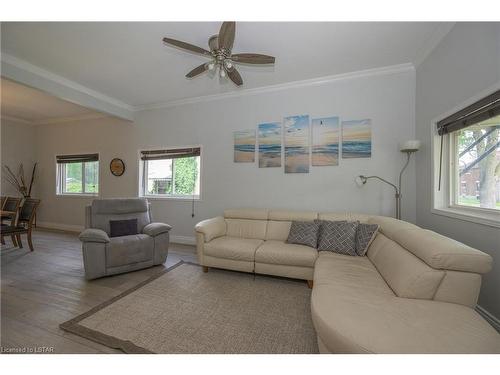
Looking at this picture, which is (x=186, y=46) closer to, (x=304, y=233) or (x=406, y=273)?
(x=304, y=233)

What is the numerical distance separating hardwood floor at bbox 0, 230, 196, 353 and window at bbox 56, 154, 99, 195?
5.63 feet

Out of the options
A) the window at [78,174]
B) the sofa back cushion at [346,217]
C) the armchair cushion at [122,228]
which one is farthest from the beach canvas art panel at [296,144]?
the window at [78,174]

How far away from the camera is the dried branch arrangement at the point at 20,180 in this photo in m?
4.85

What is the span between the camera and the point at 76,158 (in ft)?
15.8

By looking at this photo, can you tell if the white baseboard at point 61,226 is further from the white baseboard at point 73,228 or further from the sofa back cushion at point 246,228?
the sofa back cushion at point 246,228

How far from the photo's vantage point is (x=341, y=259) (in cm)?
204

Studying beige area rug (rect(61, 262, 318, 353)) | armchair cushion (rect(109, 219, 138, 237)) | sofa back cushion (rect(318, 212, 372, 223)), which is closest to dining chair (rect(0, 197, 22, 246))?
armchair cushion (rect(109, 219, 138, 237))

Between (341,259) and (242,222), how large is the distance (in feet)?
4.89

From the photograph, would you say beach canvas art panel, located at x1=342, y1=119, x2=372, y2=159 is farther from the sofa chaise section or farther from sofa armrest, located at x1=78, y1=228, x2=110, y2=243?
sofa armrest, located at x1=78, y1=228, x2=110, y2=243

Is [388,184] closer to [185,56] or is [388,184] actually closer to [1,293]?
[185,56]
